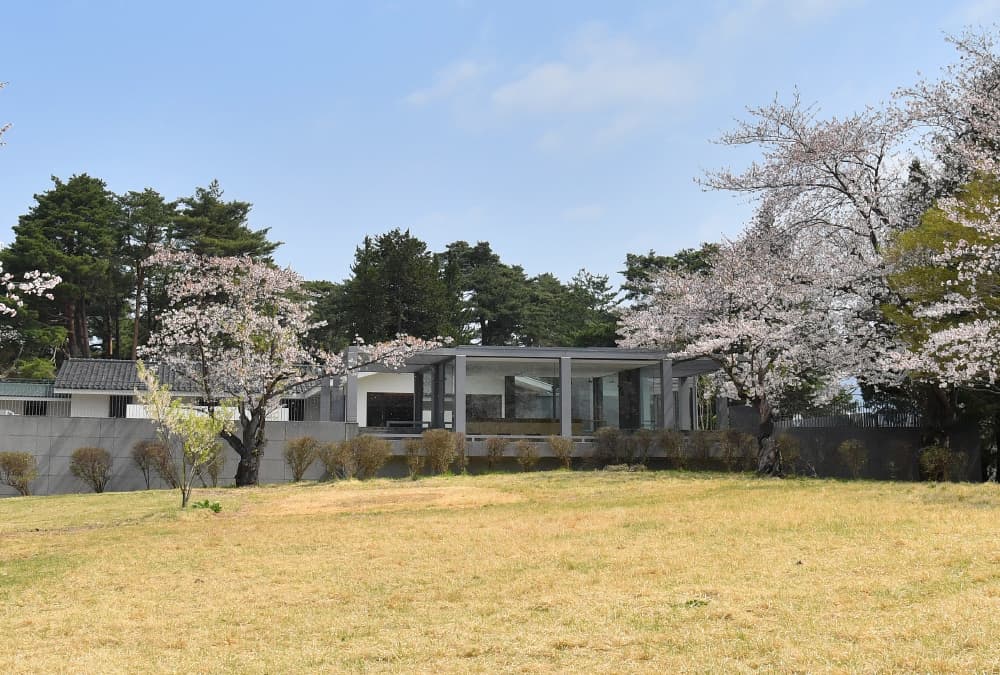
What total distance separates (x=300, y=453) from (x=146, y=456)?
10.7 feet

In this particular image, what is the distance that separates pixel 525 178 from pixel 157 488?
12668 mm

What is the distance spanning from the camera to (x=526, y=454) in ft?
71.9

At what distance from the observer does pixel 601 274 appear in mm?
55188

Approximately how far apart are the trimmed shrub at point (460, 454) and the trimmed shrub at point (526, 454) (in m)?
1.30

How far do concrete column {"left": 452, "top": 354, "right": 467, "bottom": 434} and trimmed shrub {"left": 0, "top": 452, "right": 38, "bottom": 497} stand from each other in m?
9.66

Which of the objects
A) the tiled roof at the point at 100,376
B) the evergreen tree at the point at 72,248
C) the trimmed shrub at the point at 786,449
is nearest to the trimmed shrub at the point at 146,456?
the tiled roof at the point at 100,376

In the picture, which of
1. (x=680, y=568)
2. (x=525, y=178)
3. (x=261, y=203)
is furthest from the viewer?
(x=261, y=203)

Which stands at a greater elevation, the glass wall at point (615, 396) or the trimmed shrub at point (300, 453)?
the glass wall at point (615, 396)

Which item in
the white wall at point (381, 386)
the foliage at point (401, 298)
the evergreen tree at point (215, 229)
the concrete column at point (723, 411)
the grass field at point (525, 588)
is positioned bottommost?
the grass field at point (525, 588)

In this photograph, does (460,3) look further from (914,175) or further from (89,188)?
(89,188)

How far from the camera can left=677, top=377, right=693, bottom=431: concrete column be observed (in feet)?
97.5

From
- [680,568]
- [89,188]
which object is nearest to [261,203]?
[89,188]

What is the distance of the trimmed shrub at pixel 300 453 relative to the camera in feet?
66.5

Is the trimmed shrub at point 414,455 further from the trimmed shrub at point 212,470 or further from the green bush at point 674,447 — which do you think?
the green bush at point 674,447
